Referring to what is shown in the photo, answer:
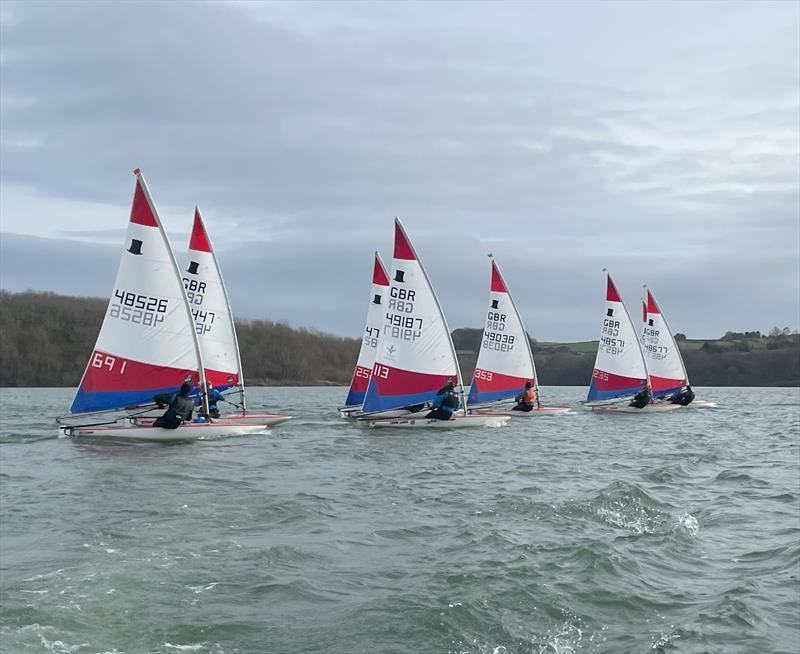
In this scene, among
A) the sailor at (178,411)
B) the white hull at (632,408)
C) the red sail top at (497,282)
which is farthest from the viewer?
the white hull at (632,408)

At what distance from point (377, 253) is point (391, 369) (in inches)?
401

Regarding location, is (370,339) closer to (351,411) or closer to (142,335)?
(351,411)

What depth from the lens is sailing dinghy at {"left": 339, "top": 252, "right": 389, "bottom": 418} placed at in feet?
125

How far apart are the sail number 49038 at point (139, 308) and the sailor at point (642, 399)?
2560 cm

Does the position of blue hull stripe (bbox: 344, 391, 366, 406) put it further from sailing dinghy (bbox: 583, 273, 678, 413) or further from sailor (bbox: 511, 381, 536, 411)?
sailing dinghy (bbox: 583, 273, 678, 413)

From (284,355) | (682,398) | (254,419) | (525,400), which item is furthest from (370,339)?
(284,355)

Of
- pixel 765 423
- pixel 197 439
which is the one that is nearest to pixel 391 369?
pixel 197 439

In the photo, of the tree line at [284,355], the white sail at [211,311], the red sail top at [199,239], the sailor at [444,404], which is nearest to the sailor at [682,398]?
the sailor at [444,404]

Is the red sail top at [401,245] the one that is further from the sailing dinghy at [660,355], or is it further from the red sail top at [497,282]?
the sailing dinghy at [660,355]

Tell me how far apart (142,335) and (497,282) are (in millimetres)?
17224

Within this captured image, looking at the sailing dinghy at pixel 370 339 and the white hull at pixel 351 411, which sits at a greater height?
the sailing dinghy at pixel 370 339

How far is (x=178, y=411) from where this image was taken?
24047mm

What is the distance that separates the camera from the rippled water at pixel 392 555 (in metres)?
7.98

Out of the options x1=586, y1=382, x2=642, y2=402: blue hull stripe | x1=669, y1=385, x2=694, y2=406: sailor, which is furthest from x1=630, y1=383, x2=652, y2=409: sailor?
x1=669, y1=385, x2=694, y2=406: sailor
